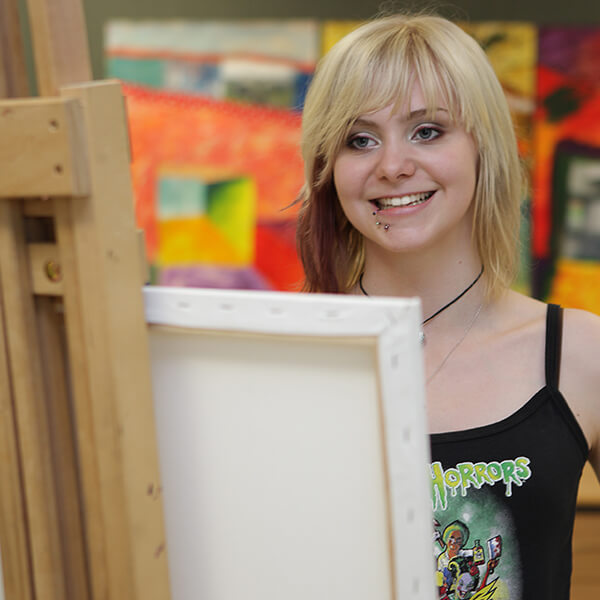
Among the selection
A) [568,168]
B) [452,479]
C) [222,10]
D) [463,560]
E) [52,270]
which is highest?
A: [222,10]

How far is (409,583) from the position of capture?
66cm

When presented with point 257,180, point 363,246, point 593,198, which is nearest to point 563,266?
point 593,198

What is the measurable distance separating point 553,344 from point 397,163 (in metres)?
0.33

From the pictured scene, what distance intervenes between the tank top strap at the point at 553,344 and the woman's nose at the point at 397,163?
0.96ft

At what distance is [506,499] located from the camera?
99cm

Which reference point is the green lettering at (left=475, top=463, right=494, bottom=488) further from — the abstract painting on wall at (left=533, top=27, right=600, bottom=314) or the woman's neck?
the abstract painting on wall at (left=533, top=27, right=600, bottom=314)

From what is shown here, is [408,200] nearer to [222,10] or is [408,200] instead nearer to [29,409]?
[29,409]

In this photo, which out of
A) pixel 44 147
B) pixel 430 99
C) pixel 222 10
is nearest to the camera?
pixel 44 147

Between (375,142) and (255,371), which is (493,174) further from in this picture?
(255,371)

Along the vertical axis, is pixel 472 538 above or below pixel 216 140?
below

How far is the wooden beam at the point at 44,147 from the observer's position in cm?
61

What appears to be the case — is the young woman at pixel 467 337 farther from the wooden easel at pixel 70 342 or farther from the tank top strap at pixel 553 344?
the wooden easel at pixel 70 342

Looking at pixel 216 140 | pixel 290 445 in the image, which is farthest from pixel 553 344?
pixel 216 140

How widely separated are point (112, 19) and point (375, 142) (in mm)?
1922
